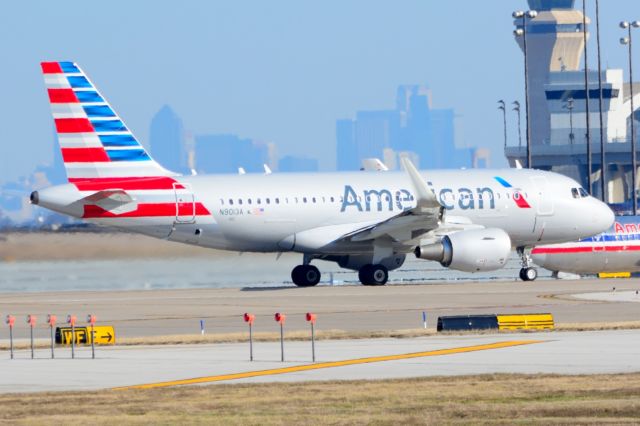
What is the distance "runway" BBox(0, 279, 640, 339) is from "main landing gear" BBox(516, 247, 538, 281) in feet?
5.18

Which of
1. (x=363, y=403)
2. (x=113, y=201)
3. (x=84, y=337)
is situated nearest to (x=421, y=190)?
(x=113, y=201)

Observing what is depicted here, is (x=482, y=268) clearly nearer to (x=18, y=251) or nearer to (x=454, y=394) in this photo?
(x=18, y=251)

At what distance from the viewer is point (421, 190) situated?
5175 centimetres

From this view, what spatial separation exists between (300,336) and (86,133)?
21.7m

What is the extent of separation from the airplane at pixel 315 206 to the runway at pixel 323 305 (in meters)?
1.64

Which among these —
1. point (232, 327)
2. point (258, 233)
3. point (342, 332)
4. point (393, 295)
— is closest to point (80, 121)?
point (258, 233)

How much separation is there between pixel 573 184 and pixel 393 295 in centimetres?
1274

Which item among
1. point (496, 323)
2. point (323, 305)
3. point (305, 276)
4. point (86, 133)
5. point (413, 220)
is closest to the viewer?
point (496, 323)

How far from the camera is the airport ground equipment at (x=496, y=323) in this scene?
33781 mm

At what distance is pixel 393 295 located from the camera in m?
48.6

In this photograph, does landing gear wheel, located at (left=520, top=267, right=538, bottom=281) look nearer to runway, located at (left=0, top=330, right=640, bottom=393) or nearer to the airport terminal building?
runway, located at (left=0, top=330, right=640, bottom=393)

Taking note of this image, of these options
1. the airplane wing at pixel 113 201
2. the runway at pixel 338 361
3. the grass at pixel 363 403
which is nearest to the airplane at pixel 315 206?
the airplane wing at pixel 113 201

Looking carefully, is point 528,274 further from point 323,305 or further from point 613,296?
point 323,305

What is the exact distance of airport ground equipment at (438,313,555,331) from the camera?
1330 inches
